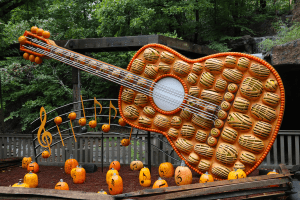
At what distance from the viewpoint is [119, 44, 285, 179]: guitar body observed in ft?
12.8

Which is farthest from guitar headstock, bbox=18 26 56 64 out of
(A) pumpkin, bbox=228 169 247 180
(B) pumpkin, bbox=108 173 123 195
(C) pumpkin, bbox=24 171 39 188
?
(A) pumpkin, bbox=228 169 247 180

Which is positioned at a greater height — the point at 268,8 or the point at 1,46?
the point at 268,8

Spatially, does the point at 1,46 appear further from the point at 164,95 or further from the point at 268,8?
the point at 268,8

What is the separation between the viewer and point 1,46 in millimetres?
7000

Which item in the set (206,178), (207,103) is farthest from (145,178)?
(207,103)

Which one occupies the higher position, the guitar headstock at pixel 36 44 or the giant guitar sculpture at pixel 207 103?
the guitar headstock at pixel 36 44

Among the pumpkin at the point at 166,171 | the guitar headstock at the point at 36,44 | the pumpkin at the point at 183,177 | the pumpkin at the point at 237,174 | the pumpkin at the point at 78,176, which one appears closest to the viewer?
the pumpkin at the point at 237,174

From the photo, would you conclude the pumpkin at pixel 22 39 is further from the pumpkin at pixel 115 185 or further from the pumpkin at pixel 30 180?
the pumpkin at pixel 115 185

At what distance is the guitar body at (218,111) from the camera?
3891 millimetres

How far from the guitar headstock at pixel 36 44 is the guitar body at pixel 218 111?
2.24m

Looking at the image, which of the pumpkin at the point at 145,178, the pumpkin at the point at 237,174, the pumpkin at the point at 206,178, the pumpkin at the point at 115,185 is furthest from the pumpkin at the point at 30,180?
the pumpkin at the point at 237,174

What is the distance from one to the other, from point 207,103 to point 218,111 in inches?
8.8

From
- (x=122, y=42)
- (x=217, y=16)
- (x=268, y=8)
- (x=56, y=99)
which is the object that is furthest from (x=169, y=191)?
(x=268, y=8)

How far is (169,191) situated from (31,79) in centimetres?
1103
